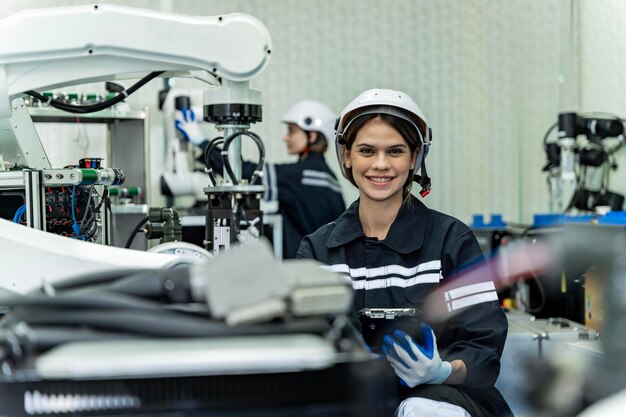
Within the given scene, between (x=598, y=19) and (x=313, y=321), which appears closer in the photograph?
(x=313, y=321)

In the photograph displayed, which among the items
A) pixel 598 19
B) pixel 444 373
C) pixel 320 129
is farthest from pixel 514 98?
pixel 444 373

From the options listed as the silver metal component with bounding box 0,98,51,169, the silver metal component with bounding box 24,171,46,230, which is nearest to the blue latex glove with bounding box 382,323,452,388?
the silver metal component with bounding box 24,171,46,230

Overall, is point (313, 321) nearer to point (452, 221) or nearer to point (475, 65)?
point (452, 221)

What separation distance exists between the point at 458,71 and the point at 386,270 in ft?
15.7

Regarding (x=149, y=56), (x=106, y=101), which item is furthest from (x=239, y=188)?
(x=106, y=101)

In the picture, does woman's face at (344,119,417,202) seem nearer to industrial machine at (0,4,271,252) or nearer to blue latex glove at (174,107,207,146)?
industrial machine at (0,4,271,252)

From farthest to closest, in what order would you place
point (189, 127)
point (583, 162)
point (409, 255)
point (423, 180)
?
point (583, 162), point (189, 127), point (423, 180), point (409, 255)

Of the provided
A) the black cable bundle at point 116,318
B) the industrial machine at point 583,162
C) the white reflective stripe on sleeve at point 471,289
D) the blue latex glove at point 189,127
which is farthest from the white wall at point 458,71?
the black cable bundle at point 116,318

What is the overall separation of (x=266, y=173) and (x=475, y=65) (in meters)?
2.65

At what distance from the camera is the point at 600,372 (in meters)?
0.92

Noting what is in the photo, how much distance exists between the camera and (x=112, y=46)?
1701mm

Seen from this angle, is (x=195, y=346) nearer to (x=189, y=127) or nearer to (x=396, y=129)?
(x=396, y=129)

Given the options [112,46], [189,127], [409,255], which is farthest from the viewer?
[189,127]

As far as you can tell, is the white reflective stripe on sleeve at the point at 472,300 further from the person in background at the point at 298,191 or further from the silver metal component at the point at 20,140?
the person in background at the point at 298,191
